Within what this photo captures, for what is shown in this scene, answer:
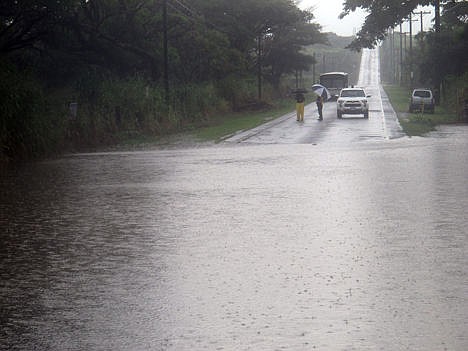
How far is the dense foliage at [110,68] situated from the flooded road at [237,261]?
7.99 m

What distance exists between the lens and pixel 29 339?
7020 millimetres

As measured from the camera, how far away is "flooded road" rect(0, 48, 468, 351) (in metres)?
7.12

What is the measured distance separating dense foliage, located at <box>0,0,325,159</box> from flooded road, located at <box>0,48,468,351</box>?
7993 millimetres

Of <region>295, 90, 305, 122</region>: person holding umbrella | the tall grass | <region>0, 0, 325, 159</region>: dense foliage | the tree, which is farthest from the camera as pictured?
the tree

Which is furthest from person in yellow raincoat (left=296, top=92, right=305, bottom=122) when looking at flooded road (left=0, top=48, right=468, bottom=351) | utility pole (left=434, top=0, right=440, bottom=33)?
flooded road (left=0, top=48, right=468, bottom=351)

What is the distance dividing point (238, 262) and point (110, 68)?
37.7 metres

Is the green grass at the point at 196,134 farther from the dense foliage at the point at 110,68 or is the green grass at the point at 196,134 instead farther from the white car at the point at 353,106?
the white car at the point at 353,106

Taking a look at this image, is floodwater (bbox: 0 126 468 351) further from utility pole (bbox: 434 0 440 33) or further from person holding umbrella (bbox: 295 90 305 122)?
utility pole (bbox: 434 0 440 33)

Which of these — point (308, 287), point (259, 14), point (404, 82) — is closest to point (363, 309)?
point (308, 287)

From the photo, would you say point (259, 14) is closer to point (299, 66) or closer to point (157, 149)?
point (299, 66)

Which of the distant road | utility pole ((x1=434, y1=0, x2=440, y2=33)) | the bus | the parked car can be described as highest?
utility pole ((x1=434, y1=0, x2=440, y2=33))

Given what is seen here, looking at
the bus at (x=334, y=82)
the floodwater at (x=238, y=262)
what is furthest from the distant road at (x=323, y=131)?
the bus at (x=334, y=82)

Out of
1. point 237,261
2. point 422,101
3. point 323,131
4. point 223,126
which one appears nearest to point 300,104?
point 223,126

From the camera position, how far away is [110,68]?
46656 millimetres
